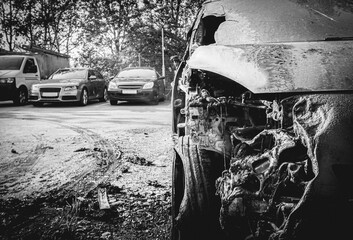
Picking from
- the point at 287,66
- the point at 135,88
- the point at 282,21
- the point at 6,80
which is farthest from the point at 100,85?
the point at 287,66

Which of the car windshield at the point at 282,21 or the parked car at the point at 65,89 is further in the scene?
the parked car at the point at 65,89

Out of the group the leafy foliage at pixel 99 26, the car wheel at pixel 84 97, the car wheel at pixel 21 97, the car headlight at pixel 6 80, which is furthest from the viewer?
the leafy foliage at pixel 99 26

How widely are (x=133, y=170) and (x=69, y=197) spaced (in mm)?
913

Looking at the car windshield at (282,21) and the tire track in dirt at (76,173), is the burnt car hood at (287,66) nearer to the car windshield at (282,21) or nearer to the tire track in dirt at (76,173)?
the car windshield at (282,21)

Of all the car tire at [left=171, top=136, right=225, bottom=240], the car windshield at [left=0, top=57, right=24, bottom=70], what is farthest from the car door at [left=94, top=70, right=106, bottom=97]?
the car tire at [left=171, top=136, right=225, bottom=240]

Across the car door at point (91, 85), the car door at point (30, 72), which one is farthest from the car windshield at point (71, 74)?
the car door at point (30, 72)

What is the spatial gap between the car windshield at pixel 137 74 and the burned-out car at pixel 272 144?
30.3ft

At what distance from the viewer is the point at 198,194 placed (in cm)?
153

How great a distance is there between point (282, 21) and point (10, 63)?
40.7 feet

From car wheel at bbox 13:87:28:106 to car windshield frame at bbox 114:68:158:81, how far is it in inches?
154

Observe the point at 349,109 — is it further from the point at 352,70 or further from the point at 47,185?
the point at 47,185

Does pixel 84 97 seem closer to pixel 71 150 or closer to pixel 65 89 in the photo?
pixel 65 89

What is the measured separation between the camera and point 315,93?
3.78 feet

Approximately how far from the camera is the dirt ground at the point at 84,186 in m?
2.11
